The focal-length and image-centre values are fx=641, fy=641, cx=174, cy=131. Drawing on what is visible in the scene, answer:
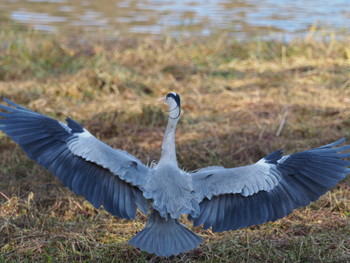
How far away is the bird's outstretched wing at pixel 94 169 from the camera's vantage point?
11.8 ft

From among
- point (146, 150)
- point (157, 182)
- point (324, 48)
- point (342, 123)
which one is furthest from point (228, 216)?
point (324, 48)

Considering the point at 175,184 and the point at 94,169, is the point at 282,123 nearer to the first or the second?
the point at 175,184

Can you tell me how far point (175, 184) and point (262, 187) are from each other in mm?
488

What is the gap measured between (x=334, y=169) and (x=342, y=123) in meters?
2.80

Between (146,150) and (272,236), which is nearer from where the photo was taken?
(272,236)

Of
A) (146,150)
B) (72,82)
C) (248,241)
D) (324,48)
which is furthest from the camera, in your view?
(324,48)

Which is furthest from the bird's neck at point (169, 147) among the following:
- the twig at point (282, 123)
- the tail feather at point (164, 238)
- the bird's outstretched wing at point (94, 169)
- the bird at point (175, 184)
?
the twig at point (282, 123)

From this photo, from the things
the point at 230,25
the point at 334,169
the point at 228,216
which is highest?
the point at 334,169

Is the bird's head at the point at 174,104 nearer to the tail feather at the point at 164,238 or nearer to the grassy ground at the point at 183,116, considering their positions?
the tail feather at the point at 164,238

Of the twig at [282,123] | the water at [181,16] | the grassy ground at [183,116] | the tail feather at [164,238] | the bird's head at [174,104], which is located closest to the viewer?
the tail feather at [164,238]

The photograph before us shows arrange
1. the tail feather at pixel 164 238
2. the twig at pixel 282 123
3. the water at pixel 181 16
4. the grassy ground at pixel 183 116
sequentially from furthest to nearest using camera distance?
the water at pixel 181 16
the twig at pixel 282 123
the grassy ground at pixel 183 116
the tail feather at pixel 164 238

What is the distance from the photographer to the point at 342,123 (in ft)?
21.0

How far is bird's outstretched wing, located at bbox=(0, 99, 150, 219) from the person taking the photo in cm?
360

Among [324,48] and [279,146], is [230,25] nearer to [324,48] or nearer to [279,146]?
[324,48]
